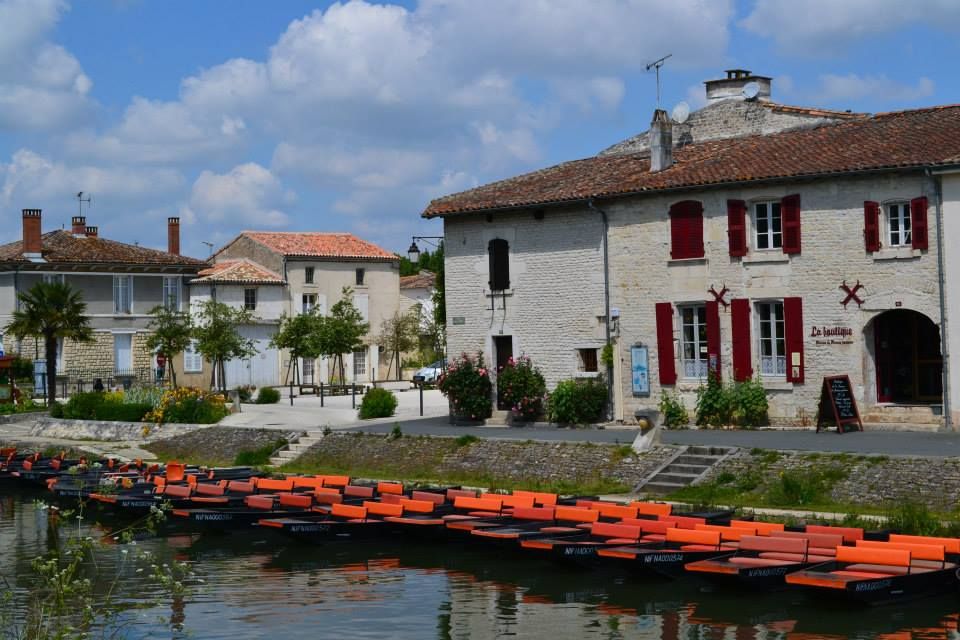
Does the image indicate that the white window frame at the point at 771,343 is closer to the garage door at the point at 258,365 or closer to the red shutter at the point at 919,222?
the red shutter at the point at 919,222

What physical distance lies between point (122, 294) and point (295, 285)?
8213mm

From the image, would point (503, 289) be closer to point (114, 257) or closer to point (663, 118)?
point (663, 118)

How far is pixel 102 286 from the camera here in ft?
169

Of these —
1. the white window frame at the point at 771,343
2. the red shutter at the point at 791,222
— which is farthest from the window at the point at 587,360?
the red shutter at the point at 791,222

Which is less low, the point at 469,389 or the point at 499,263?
the point at 499,263

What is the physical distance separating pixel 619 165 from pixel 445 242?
502 cm

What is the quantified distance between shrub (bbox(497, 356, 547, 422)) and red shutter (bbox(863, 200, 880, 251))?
8.79 meters

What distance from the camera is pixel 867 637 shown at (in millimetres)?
15078

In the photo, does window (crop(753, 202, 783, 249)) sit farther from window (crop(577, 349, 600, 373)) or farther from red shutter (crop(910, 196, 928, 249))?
window (crop(577, 349, 600, 373))

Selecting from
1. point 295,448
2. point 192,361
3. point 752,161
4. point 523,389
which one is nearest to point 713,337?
point 752,161

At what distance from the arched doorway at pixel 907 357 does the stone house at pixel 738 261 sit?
0.12 feet

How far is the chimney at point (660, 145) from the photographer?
31469mm

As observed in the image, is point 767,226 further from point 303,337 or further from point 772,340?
point 303,337

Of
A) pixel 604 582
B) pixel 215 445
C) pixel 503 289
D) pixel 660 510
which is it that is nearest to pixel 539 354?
pixel 503 289
